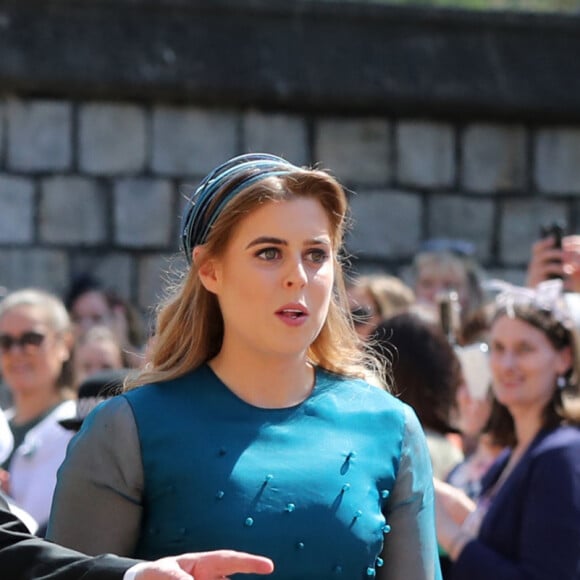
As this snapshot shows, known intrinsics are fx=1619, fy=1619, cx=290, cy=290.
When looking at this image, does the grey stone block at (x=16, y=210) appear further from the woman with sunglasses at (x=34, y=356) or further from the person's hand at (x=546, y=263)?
the person's hand at (x=546, y=263)

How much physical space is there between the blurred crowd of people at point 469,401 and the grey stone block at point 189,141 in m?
1.86

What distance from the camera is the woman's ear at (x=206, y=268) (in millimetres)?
2951

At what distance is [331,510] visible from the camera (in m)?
2.77

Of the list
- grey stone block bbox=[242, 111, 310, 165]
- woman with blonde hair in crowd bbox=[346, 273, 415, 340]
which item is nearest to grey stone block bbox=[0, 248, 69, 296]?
grey stone block bbox=[242, 111, 310, 165]

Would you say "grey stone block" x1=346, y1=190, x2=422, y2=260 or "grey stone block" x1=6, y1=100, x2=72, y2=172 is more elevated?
"grey stone block" x1=6, y1=100, x2=72, y2=172

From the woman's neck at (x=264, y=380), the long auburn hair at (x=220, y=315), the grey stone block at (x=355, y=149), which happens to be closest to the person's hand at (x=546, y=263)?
the long auburn hair at (x=220, y=315)

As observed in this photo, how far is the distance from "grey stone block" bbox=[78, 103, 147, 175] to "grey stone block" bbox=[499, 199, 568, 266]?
1.91m

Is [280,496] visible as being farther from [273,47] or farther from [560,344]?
[273,47]

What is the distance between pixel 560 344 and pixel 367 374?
1643 millimetres

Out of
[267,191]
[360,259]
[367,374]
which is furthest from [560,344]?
[360,259]

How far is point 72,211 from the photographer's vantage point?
26.2ft

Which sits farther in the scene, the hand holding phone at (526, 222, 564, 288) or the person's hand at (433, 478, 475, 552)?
the hand holding phone at (526, 222, 564, 288)

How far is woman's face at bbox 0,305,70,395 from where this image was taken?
236 inches

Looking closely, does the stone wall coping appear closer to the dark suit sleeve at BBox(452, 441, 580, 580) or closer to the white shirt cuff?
the dark suit sleeve at BBox(452, 441, 580, 580)
